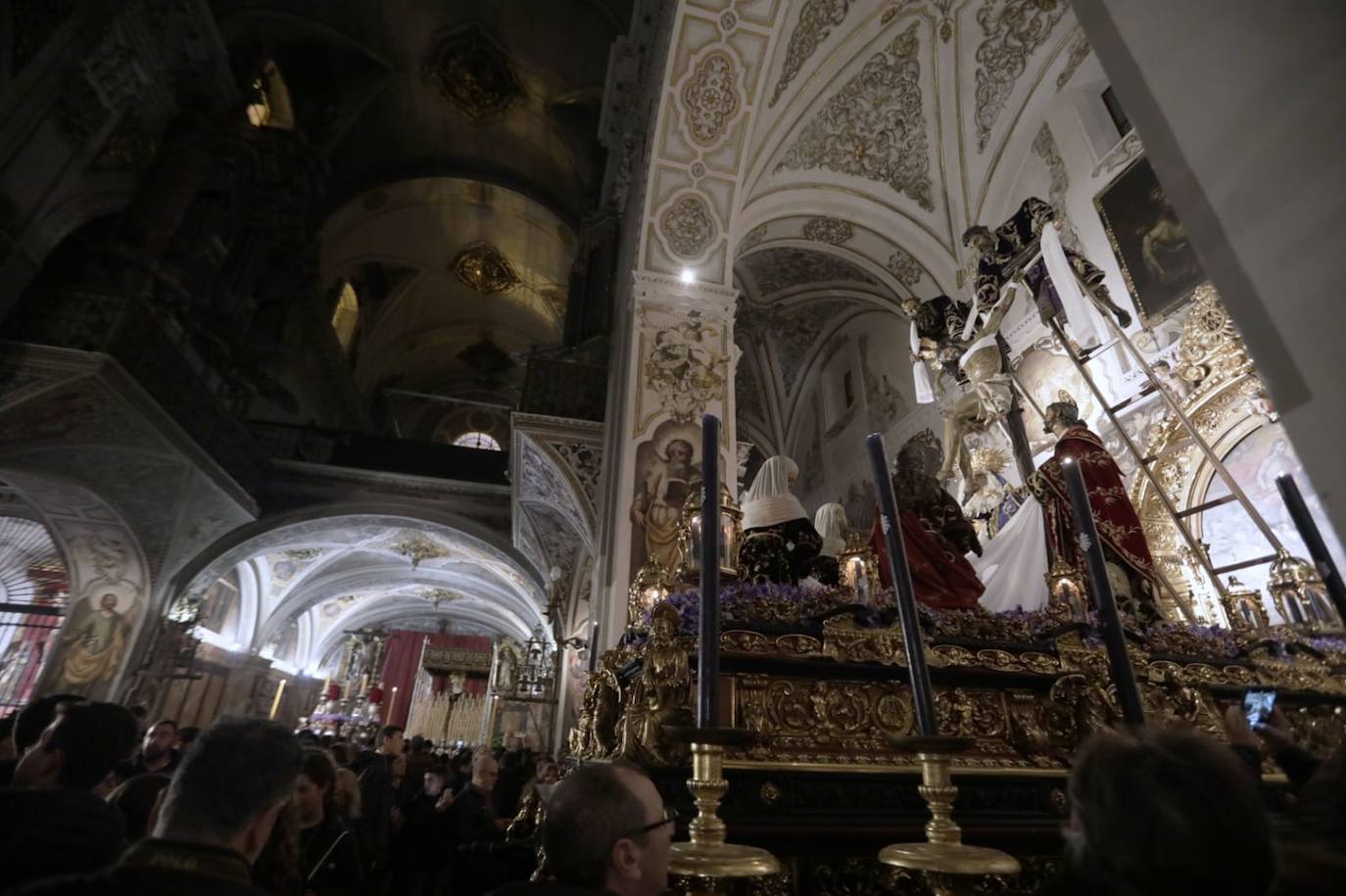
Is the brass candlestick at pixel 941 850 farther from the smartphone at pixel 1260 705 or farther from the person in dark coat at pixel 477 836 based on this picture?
the person in dark coat at pixel 477 836

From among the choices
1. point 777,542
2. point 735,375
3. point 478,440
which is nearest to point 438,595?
point 478,440

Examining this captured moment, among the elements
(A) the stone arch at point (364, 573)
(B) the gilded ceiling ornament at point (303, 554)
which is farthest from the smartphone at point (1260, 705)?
(B) the gilded ceiling ornament at point (303, 554)

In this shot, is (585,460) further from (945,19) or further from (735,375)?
(945,19)

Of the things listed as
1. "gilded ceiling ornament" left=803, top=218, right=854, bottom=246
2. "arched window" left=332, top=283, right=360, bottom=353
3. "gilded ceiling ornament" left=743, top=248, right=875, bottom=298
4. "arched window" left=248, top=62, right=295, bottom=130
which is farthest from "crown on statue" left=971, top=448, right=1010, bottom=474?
"arched window" left=332, top=283, right=360, bottom=353

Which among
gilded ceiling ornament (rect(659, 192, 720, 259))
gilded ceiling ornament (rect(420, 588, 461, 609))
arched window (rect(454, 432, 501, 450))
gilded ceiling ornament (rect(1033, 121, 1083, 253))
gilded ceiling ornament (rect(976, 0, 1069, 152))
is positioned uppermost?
arched window (rect(454, 432, 501, 450))

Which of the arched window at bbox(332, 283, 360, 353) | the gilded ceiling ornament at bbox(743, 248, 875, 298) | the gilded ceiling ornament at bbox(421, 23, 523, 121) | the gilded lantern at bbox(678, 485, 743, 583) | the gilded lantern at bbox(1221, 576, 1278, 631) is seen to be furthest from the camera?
the arched window at bbox(332, 283, 360, 353)

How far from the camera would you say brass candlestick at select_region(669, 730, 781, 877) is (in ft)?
3.37

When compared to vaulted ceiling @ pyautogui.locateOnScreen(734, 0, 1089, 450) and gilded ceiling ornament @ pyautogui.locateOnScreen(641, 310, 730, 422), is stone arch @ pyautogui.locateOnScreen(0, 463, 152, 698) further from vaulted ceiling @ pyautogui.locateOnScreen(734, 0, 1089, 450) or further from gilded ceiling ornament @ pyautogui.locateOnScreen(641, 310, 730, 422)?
vaulted ceiling @ pyautogui.locateOnScreen(734, 0, 1089, 450)

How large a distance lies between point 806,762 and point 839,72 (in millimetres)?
7966

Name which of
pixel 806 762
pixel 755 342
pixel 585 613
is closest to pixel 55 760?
pixel 806 762

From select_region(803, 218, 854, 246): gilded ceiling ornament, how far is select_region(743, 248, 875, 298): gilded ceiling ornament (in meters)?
0.36

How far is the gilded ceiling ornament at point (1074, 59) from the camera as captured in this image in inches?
267

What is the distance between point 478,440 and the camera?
20.1m

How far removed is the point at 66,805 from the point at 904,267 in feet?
30.9
